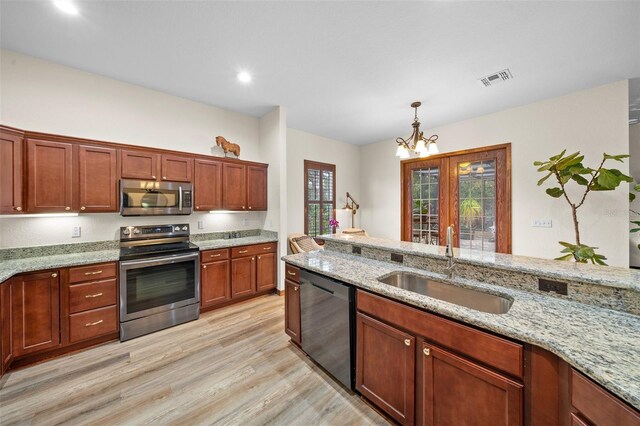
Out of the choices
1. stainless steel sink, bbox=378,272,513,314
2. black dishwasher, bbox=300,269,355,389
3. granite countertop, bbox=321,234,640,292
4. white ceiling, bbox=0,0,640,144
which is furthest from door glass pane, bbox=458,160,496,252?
black dishwasher, bbox=300,269,355,389

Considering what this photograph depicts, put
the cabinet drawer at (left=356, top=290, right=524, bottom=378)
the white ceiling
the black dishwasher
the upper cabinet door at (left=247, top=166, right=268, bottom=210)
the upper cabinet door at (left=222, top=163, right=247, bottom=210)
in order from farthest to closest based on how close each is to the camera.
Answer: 1. the upper cabinet door at (left=247, top=166, right=268, bottom=210)
2. the upper cabinet door at (left=222, top=163, right=247, bottom=210)
3. the white ceiling
4. the black dishwasher
5. the cabinet drawer at (left=356, top=290, right=524, bottom=378)

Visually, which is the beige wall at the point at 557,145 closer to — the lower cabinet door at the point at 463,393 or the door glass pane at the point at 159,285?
the lower cabinet door at the point at 463,393

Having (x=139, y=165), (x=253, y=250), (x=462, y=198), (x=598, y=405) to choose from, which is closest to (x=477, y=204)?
(x=462, y=198)

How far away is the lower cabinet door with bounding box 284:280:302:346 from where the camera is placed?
238cm

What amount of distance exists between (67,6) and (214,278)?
9.62ft

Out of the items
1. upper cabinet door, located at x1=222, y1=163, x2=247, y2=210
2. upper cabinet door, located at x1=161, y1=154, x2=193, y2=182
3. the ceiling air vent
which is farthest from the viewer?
upper cabinet door, located at x1=222, y1=163, x2=247, y2=210

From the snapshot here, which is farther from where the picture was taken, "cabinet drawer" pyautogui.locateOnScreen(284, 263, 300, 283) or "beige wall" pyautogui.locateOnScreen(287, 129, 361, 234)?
"beige wall" pyautogui.locateOnScreen(287, 129, 361, 234)

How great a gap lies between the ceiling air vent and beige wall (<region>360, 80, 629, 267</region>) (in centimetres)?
117

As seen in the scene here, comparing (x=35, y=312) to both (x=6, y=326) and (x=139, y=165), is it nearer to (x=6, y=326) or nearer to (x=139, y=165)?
(x=6, y=326)

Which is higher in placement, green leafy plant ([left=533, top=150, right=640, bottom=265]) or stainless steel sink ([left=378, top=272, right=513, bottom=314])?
green leafy plant ([left=533, top=150, right=640, bottom=265])

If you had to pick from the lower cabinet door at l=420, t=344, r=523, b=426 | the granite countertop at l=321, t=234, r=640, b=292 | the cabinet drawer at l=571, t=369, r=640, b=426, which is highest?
the granite countertop at l=321, t=234, r=640, b=292

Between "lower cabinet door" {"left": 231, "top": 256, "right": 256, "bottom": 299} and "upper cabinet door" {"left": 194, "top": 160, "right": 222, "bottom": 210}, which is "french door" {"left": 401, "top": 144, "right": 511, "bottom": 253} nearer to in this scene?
"lower cabinet door" {"left": 231, "top": 256, "right": 256, "bottom": 299}

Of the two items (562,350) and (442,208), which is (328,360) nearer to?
(562,350)

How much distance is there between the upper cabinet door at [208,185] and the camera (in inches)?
Result: 137
